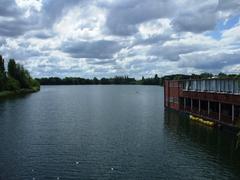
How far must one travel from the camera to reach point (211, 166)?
32.3 m

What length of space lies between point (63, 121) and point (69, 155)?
26.7 meters

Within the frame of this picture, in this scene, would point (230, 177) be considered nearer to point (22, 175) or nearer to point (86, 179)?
point (86, 179)

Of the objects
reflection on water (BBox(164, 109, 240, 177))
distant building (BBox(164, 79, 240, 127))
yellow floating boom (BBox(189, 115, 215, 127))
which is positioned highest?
distant building (BBox(164, 79, 240, 127))

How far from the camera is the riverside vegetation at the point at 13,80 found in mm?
139988

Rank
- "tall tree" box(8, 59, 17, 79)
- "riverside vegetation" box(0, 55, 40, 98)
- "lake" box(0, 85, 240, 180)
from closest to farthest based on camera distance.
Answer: "lake" box(0, 85, 240, 180)
"riverside vegetation" box(0, 55, 40, 98)
"tall tree" box(8, 59, 17, 79)

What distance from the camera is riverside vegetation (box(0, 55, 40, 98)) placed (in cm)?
13999

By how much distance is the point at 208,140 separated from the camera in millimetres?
43875

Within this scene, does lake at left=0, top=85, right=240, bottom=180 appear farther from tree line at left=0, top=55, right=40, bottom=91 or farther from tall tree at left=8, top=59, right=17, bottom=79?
tall tree at left=8, top=59, right=17, bottom=79

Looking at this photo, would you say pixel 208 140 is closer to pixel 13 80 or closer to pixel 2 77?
pixel 2 77

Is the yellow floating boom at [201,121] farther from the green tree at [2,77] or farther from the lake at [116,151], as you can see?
the green tree at [2,77]

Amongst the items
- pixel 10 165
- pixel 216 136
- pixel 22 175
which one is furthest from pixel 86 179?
pixel 216 136

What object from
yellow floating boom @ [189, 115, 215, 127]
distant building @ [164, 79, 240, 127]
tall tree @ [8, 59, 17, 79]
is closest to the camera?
distant building @ [164, 79, 240, 127]

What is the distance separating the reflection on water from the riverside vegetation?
94.8 metres

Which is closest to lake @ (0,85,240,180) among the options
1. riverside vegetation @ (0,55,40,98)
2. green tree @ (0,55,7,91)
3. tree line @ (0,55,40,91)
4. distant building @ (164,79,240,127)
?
distant building @ (164,79,240,127)
